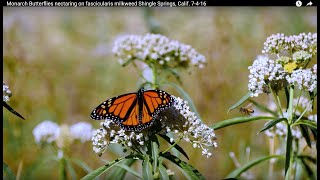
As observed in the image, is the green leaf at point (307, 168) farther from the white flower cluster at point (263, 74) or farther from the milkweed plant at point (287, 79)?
the white flower cluster at point (263, 74)

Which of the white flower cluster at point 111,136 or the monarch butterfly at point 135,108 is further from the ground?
the monarch butterfly at point 135,108

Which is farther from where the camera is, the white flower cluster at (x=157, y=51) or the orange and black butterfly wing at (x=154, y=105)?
the white flower cluster at (x=157, y=51)

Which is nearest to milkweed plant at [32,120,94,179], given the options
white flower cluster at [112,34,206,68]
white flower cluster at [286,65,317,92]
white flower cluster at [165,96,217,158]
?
white flower cluster at [112,34,206,68]

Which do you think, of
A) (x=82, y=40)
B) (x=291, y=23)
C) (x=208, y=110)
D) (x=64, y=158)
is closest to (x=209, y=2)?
(x=64, y=158)

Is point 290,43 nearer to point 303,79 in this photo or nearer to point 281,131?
point 303,79

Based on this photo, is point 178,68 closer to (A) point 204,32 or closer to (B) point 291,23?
(A) point 204,32

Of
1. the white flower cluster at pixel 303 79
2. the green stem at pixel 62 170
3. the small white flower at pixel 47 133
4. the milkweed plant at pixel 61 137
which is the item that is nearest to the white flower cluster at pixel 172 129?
the white flower cluster at pixel 303 79
